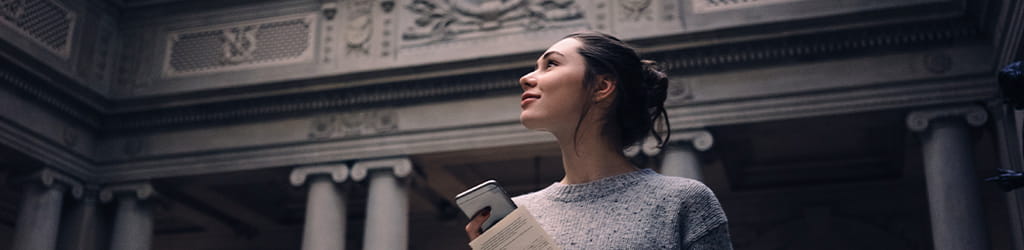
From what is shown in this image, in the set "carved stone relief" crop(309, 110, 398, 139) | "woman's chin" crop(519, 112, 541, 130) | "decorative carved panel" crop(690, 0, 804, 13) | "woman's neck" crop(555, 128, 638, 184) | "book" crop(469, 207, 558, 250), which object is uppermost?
"decorative carved panel" crop(690, 0, 804, 13)

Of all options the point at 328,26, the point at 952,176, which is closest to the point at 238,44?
the point at 328,26

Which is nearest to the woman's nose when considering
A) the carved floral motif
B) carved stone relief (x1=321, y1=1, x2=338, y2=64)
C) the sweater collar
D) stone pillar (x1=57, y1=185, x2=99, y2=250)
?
the sweater collar

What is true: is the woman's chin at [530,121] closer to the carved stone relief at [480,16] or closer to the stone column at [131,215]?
the carved stone relief at [480,16]

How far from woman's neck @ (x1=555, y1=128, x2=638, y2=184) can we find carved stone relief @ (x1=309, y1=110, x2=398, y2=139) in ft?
26.2

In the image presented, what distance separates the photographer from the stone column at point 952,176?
8164 millimetres

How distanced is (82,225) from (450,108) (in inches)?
172

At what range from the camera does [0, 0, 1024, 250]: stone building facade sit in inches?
342

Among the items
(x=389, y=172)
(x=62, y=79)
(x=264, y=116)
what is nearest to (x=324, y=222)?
(x=389, y=172)

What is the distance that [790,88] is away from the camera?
29.6 feet

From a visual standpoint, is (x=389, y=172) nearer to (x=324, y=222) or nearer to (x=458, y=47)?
(x=324, y=222)

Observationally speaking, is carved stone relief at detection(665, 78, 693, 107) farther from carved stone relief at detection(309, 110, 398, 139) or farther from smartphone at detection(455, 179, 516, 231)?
smartphone at detection(455, 179, 516, 231)

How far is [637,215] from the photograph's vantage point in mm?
1962

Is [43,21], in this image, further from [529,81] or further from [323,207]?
[529,81]

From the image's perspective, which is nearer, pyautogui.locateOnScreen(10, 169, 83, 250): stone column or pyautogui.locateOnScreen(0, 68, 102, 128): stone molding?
pyautogui.locateOnScreen(0, 68, 102, 128): stone molding
